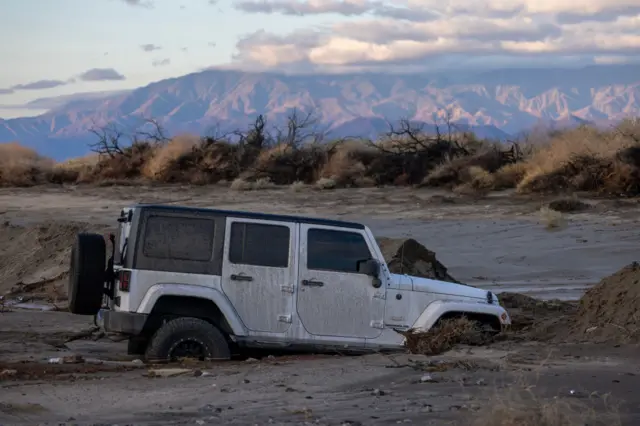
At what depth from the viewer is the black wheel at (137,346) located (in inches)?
472

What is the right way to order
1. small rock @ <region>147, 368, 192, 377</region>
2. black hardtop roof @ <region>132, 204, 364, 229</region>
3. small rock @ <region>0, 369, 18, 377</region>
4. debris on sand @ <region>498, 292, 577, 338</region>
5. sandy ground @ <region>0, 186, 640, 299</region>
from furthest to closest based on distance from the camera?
1. sandy ground @ <region>0, 186, 640, 299</region>
2. debris on sand @ <region>498, 292, 577, 338</region>
3. black hardtop roof @ <region>132, 204, 364, 229</region>
4. small rock @ <region>0, 369, 18, 377</region>
5. small rock @ <region>147, 368, 192, 377</region>

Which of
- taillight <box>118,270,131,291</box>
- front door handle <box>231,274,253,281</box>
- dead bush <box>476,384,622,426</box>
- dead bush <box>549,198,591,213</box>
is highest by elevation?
dead bush <box>549,198,591,213</box>

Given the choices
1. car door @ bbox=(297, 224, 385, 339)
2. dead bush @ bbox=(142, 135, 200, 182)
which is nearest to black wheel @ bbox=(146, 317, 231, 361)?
car door @ bbox=(297, 224, 385, 339)

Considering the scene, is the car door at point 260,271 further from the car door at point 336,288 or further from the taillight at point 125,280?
the taillight at point 125,280

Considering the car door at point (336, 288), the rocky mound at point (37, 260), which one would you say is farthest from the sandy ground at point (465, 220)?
the car door at point (336, 288)

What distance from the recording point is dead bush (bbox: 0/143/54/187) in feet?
129

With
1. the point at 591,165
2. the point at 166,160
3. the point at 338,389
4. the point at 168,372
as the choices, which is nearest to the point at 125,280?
the point at 168,372

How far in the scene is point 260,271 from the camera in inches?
464

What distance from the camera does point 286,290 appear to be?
11836mm

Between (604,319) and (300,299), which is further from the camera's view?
(604,319)

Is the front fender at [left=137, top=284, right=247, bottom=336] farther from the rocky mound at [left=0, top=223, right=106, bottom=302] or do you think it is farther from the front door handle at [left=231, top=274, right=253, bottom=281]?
the rocky mound at [left=0, top=223, right=106, bottom=302]

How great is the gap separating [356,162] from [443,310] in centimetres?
2455

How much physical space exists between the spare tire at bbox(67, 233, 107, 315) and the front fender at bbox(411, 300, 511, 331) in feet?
10.7

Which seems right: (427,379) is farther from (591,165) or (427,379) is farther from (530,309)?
(591,165)
